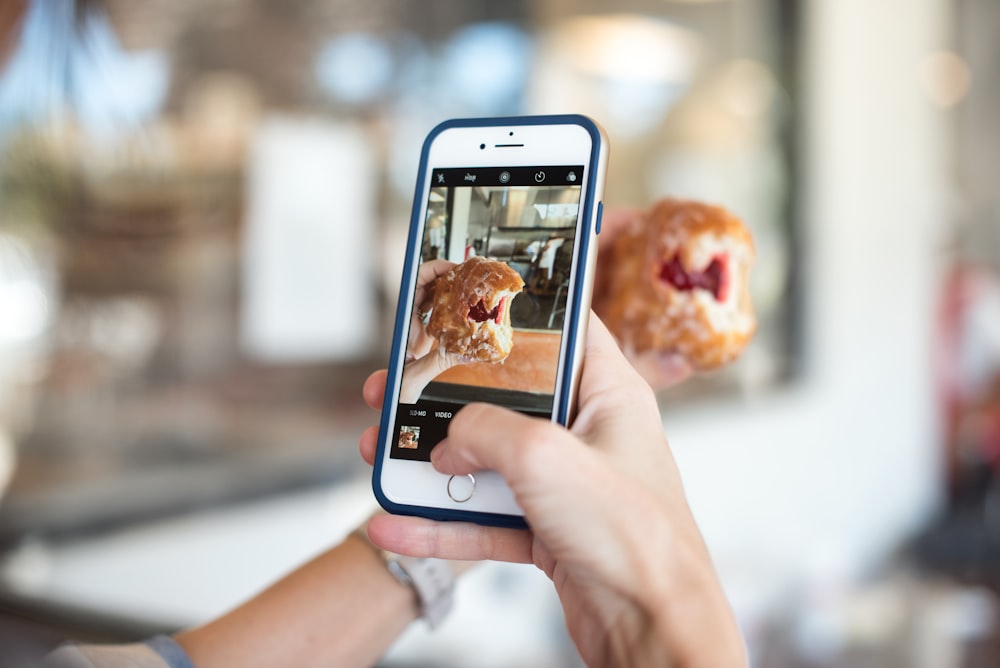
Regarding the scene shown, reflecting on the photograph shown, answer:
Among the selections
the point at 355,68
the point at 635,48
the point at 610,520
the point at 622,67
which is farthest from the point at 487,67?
the point at 610,520

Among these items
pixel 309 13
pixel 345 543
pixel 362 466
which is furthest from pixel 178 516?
pixel 309 13

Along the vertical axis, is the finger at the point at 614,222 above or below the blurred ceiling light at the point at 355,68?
below

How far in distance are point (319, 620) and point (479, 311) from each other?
31 cm

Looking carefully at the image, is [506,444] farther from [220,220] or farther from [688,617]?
[220,220]

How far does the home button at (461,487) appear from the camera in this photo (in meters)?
0.46

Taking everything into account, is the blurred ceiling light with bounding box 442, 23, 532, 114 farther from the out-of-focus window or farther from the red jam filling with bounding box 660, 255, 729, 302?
the red jam filling with bounding box 660, 255, 729, 302

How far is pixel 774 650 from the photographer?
164 cm

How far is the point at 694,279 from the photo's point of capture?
0.63 metres

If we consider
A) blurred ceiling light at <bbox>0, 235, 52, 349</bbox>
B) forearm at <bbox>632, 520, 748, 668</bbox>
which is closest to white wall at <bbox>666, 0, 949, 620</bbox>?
blurred ceiling light at <bbox>0, 235, 52, 349</bbox>

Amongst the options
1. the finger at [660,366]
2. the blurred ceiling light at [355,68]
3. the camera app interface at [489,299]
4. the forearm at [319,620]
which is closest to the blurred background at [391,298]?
the blurred ceiling light at [355,68]

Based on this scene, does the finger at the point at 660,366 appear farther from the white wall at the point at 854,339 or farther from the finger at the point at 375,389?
the white wall at the point at 854,339

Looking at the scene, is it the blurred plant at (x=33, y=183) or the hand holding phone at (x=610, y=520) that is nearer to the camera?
the hand holding phone at (x=610, y=520)

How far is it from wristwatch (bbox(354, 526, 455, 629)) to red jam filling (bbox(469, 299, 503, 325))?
0.26 metres

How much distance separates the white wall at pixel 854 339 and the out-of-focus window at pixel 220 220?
307 millimetres
